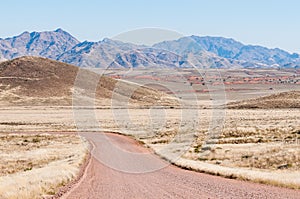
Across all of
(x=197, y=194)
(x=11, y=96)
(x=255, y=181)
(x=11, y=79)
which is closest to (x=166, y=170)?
(x=255, y=181)

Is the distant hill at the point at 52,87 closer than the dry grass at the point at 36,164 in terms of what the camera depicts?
No

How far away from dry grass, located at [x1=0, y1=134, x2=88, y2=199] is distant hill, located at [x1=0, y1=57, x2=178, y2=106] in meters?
85.7

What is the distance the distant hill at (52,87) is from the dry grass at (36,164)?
8567 cm

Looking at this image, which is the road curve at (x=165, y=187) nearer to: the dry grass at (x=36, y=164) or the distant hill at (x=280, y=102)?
the dry grass at (x=36, y=164)

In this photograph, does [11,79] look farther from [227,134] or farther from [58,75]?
[227,134]

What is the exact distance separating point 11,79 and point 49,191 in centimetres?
15626

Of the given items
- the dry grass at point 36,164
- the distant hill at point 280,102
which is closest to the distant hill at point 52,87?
the distant hill at point 280,102

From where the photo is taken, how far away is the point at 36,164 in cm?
2998

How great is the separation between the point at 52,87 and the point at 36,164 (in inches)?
5139

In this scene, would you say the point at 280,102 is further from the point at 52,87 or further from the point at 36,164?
the point at 52,87

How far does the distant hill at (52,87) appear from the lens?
143m

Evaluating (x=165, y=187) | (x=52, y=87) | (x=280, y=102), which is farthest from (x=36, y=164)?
(x=52, y=87)

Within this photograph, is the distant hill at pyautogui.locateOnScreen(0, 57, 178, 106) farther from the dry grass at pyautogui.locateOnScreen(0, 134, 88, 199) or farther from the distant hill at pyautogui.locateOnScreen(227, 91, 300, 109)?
the dry grass at pyautogui.locateOnScreen(0, 134, 88, 199)

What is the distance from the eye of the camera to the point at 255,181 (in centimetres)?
1789
